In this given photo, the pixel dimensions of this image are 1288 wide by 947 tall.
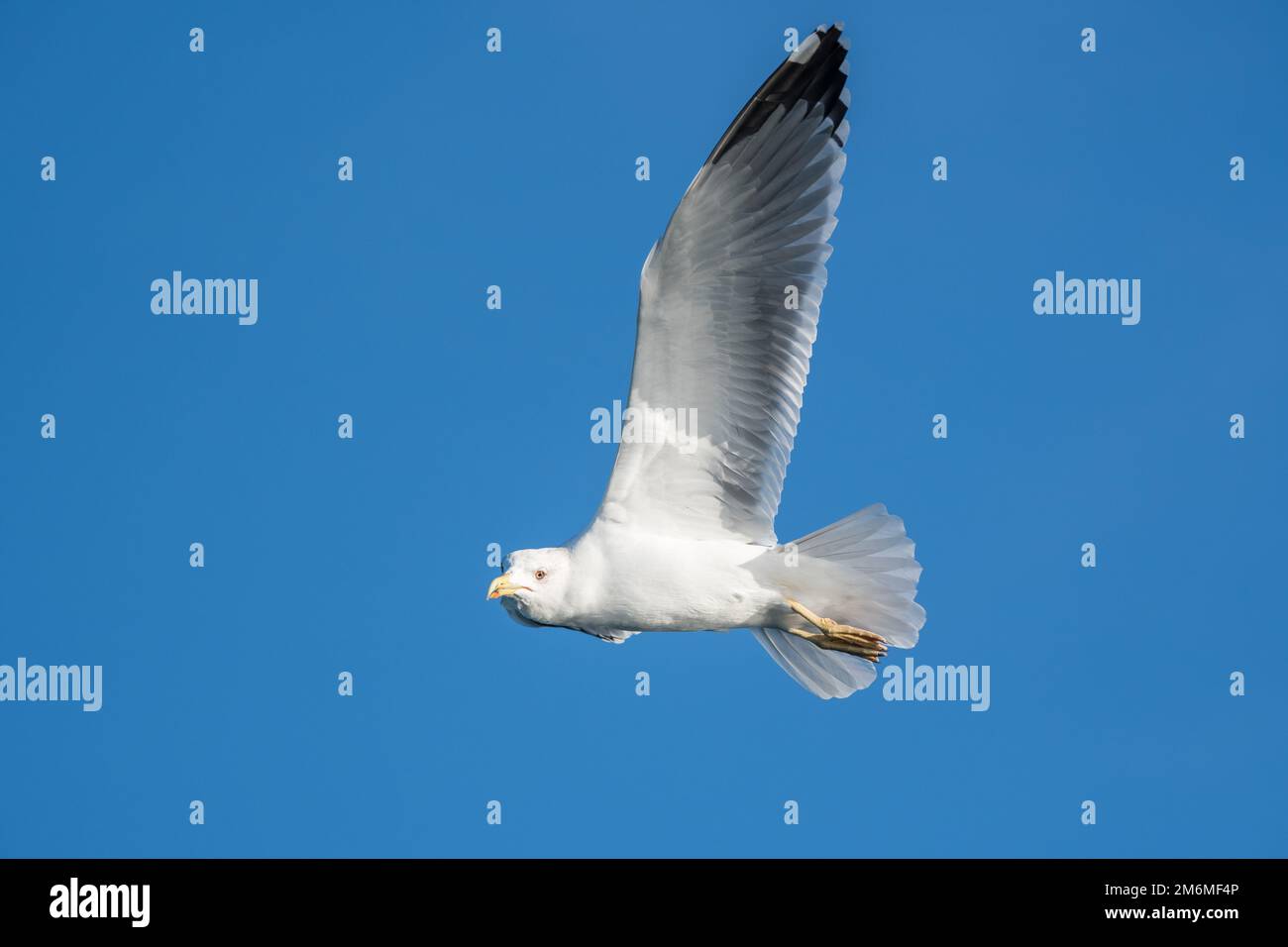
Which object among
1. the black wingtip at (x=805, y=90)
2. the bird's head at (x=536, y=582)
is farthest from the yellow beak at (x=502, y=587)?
the black wingtip at (x=805, y=90)

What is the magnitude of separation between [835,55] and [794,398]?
149cm

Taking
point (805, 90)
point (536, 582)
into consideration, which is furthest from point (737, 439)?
point (805, 90)

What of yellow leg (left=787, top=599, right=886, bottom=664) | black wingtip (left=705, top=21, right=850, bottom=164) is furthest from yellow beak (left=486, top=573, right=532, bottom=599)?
black wingtip (left=705, top=21, right=850, bottom=164)

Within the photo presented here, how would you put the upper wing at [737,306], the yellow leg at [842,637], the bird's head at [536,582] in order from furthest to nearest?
the yellow leg at [842,637]
the bird's head at [536,582]
the upper wing at [737,306]

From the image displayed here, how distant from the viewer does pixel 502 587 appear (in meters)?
6.87

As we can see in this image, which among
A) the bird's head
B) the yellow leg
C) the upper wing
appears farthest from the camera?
the yellow leg

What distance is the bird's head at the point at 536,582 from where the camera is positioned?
271 inches

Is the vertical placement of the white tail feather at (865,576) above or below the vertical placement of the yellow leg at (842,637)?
above

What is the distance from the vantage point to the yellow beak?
22.5ft

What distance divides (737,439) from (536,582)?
1111 mm

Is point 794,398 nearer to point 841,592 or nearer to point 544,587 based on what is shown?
point 841,592

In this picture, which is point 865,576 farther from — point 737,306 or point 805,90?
point 805,90

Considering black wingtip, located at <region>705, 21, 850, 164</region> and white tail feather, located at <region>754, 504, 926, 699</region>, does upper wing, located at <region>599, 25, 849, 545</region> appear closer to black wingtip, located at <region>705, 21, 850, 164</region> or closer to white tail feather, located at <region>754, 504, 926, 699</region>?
black wingtip, located at <region>705, 21, 850, 164</region>

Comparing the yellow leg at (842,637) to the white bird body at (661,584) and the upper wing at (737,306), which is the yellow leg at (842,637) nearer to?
the white bird body at (661,584)
